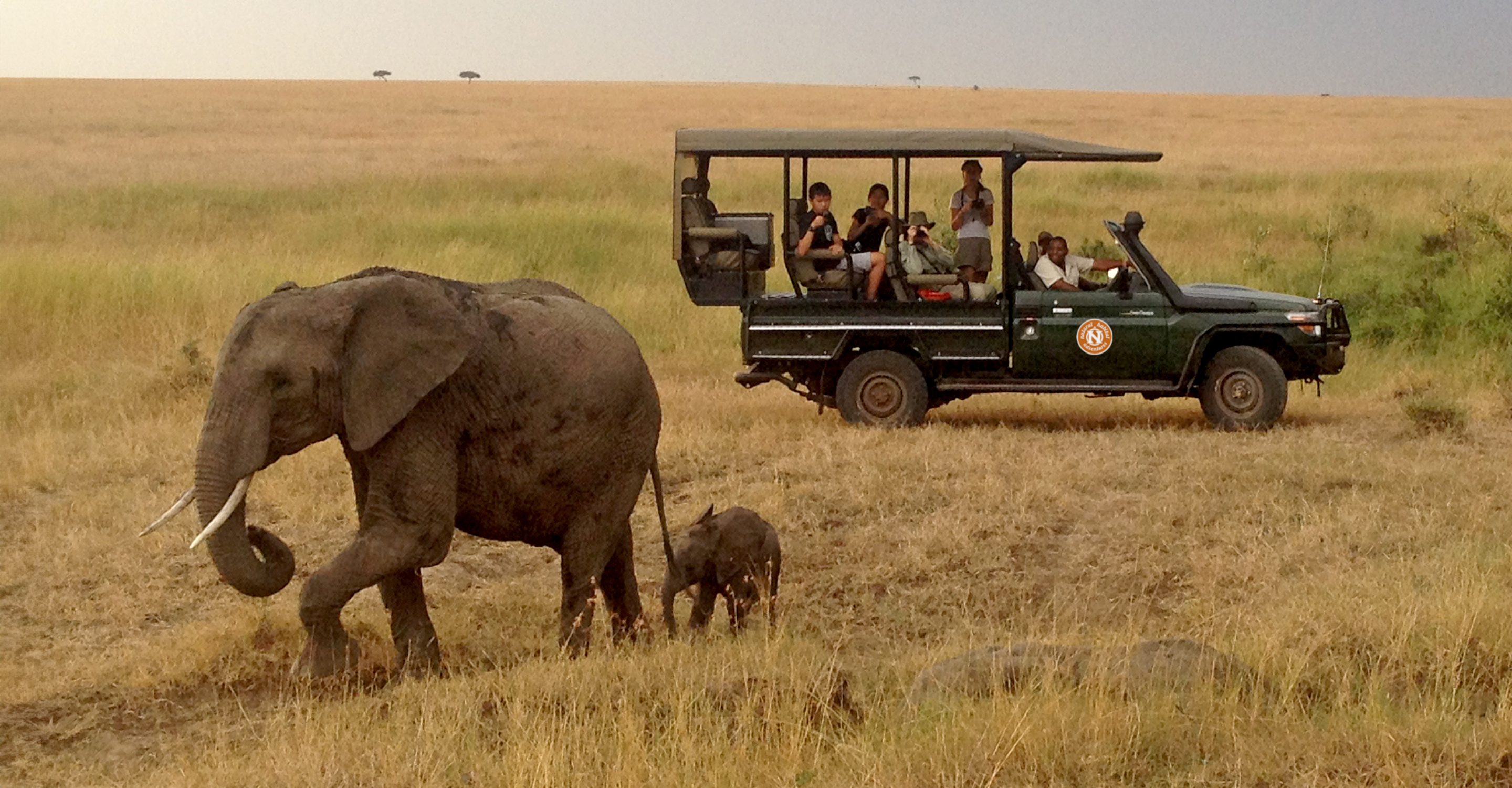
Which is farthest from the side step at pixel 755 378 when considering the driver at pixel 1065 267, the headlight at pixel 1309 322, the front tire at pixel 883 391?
the headlight at pixel 1309 322

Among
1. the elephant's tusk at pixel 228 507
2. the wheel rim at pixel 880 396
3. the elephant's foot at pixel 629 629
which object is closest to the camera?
the elephant's tusk at pixel 228 507

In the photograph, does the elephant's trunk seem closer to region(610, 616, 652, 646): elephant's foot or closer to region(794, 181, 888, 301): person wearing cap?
region(610, 616, 652, 646): elephant's foot

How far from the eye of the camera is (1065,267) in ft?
42.8

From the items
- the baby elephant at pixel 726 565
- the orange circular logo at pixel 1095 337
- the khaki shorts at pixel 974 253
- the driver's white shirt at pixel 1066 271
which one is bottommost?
the baby elephant at pixel 726 565

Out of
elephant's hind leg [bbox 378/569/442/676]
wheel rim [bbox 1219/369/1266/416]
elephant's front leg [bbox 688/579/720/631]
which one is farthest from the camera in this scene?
wheel rim [bbox 1219/369/1266/416]

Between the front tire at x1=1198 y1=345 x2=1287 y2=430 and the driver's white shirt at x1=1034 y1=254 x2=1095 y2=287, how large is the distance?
1.13 meters

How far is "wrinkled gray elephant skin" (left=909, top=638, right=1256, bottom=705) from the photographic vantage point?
20.2 feet

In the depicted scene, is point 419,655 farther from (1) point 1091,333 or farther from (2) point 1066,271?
(2) point 1066,271

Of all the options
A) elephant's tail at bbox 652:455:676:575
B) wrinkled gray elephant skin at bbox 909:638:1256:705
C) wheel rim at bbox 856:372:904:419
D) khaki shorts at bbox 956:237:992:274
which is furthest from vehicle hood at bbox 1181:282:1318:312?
wrinkled gray elephant skin at bbox 909:638:1256:705

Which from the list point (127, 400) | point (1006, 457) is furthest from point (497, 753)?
point (127, 400)

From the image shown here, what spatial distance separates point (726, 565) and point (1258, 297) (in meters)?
6.02

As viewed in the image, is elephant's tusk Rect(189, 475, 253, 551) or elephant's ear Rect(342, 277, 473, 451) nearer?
elephant's tusk Rect(189, 475, 253, 551)

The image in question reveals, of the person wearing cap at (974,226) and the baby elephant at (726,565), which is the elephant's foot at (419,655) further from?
the person wearing cap at (974,226)

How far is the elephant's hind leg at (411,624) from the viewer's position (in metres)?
7.46
